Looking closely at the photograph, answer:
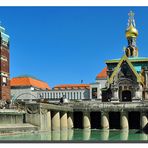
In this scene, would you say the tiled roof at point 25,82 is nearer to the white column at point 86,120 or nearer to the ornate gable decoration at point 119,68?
the ornate gable decoration at point 119,68

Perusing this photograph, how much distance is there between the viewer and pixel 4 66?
99.2 meters

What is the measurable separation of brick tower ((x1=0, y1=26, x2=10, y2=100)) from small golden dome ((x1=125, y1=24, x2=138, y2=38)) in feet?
74.6

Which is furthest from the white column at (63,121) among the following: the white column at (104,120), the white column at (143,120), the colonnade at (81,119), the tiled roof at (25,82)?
the tiled roof at (25,82)

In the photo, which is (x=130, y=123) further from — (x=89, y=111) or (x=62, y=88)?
(x=62, y=88)

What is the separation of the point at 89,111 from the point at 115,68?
12.2m

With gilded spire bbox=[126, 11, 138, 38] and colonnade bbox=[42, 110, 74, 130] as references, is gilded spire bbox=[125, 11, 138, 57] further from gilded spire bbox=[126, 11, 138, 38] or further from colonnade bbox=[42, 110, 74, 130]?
colonnade bbox=[42, 110, 74, 130]

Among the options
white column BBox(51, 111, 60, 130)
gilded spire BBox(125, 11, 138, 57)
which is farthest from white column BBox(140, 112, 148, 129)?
gilded spire BBox(125, 11, 138, 57)

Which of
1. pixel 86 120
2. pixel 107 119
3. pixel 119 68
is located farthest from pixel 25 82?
pixel 107 119

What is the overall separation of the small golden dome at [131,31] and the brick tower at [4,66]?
74.6 ft

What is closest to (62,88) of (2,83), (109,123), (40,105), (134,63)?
(2,83)

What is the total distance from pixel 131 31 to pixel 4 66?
24.0m

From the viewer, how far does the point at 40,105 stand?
191 feet

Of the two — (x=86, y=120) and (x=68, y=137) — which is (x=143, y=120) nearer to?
(x=86, y=120)

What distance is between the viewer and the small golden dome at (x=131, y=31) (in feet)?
312
